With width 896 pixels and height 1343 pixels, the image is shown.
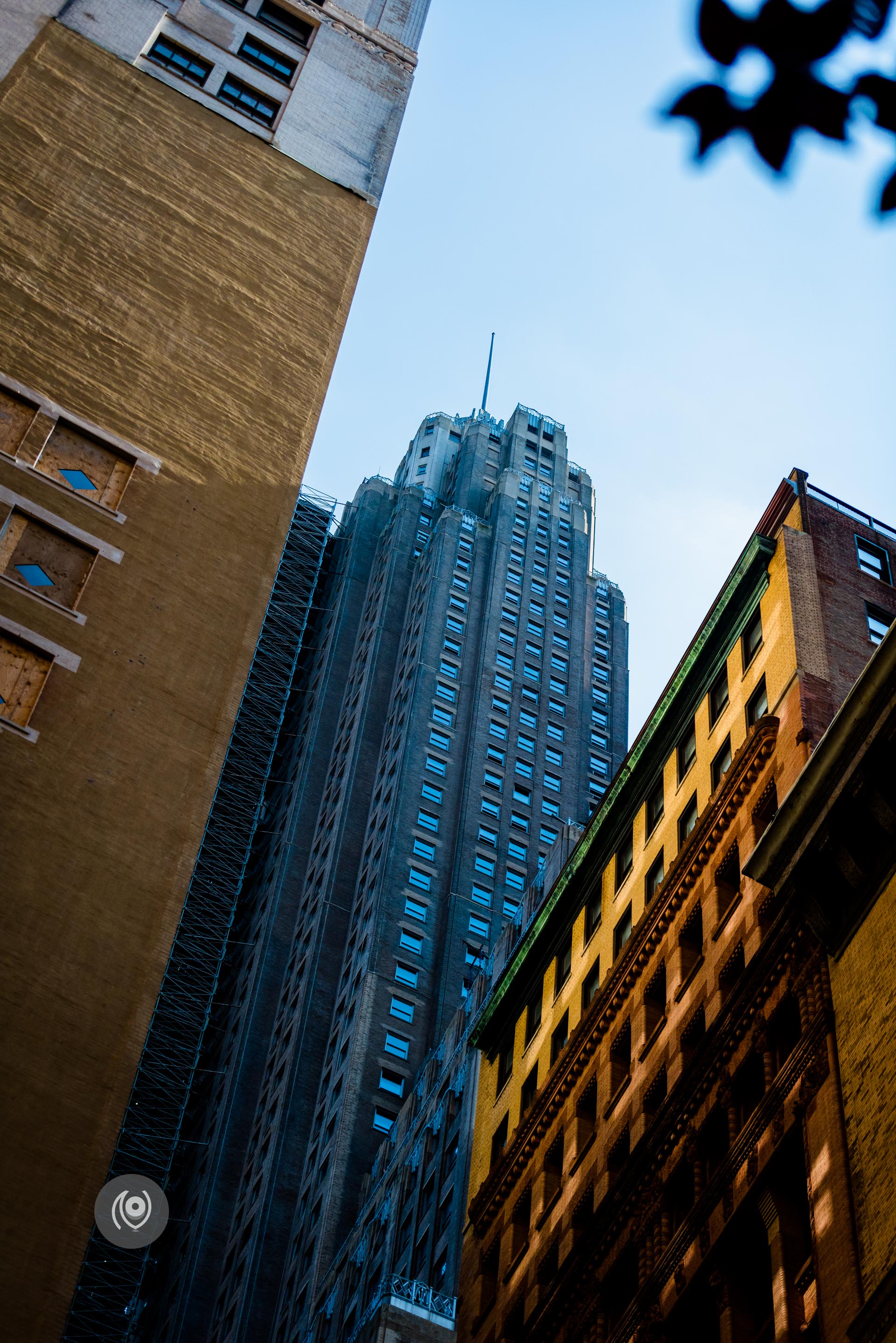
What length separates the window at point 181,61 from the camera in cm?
4853

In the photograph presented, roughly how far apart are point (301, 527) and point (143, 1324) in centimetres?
6404

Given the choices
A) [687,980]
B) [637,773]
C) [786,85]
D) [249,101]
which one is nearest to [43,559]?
[687,980]

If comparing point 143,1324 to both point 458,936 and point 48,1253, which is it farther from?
point 48,1253

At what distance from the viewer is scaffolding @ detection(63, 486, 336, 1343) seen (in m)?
80.9

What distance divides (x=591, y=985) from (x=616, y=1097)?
6.31m

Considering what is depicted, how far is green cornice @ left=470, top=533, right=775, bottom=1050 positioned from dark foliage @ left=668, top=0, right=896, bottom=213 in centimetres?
3893

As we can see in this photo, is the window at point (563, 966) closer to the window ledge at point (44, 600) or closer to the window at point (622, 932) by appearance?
the window at point (622, 932)

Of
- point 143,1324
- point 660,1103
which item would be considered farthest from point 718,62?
point 143,1324

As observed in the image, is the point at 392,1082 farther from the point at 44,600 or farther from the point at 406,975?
the point at 44,600

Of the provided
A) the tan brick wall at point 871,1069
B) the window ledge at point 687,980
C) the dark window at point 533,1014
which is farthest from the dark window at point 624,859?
the tan brick wall at point 871,1069

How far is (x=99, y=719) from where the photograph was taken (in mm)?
33156

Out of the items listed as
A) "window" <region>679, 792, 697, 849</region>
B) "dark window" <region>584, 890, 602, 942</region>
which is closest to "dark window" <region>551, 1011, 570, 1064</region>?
"dark window" <region>584, 890, 602, 942</region>

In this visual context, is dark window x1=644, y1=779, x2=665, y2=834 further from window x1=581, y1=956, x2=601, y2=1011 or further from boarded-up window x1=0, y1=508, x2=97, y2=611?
boarded-up window x1=0, y1=508, x2=97, y2=611

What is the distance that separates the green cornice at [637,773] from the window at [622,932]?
384 centimetres
